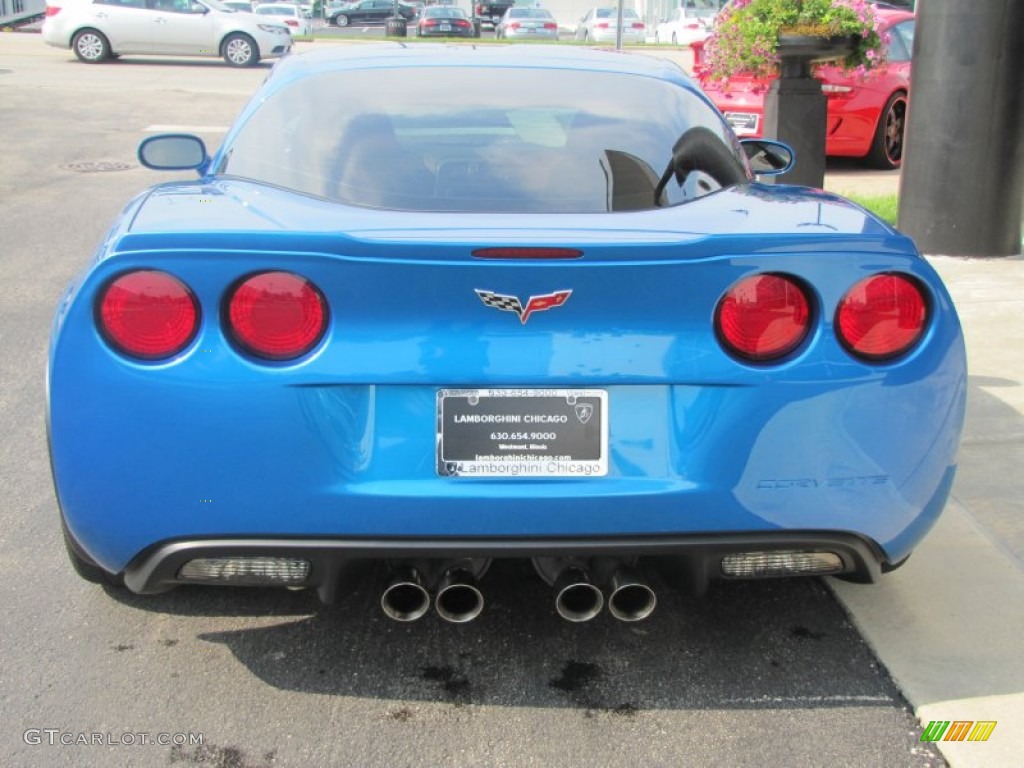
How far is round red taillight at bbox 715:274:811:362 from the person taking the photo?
2621 millimetres

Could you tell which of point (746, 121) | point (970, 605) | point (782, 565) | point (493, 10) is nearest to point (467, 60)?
point (782, 565)

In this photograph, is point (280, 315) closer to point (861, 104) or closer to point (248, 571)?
point (248, 571)

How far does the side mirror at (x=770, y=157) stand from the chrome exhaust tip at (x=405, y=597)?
2.31m

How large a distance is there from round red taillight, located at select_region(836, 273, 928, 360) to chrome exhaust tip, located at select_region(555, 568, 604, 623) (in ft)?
2.72

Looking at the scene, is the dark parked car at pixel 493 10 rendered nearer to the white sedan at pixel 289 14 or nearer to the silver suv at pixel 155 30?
the white sedan at pixel 289 14

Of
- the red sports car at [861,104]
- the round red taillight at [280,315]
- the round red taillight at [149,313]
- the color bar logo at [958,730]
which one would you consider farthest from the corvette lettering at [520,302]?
the red sports car at [861,104]

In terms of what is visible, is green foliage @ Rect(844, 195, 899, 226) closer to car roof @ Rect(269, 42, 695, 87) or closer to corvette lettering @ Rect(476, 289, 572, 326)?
car roof @ Rect(269, 42, 695, 87)

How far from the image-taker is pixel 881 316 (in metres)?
2.69

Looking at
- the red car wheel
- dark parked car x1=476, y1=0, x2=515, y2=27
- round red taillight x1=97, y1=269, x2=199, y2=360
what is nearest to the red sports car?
the red car wheel

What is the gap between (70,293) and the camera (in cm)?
272

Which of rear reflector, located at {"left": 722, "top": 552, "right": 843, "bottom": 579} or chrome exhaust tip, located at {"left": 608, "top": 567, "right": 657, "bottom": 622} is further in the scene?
chrome exhaust tip, located at {"left": 608, "top": 567, "right": 657, "bottom": 622}

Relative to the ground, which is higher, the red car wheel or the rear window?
the rear window

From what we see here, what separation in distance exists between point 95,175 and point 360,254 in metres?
9.52

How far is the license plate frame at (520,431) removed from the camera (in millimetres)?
2578
